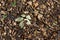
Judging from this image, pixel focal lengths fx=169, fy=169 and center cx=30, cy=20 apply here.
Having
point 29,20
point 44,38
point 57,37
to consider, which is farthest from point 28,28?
point 57,37

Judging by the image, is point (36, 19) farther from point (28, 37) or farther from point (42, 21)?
point (28, 37)

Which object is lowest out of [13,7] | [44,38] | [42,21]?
[44,38]

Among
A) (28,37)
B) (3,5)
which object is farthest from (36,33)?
(3,5)

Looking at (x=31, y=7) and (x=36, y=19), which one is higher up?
(x=31, y=7)

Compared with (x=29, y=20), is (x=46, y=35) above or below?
below

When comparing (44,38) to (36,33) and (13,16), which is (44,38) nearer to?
(36,33)

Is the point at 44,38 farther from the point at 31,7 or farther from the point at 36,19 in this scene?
the point at 31,7
